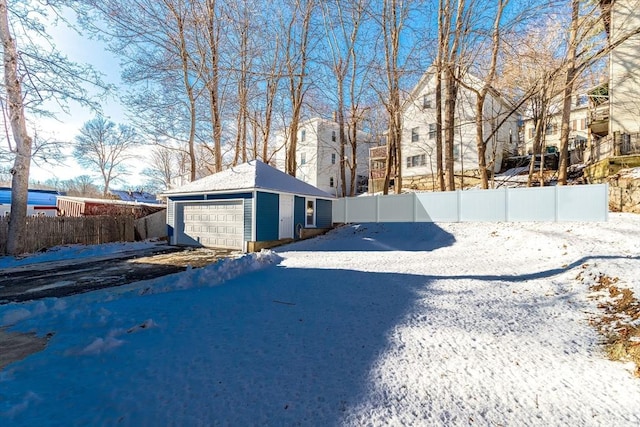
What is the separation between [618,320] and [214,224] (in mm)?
12229

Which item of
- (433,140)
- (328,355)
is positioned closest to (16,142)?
(328,355)

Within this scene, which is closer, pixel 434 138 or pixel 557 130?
pixel 434 138

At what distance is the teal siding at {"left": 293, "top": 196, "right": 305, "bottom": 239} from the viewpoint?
44.4ft

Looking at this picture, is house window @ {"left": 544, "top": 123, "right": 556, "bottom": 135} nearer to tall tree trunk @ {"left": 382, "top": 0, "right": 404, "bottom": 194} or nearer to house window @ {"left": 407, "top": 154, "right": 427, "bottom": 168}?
house window @ {"left": 407, "top": 154, "right": 427, "bottom": 168}

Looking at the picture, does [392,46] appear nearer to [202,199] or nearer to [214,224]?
[202,199]

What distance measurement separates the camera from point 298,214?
13.8 metres

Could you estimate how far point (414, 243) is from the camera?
11.7 m

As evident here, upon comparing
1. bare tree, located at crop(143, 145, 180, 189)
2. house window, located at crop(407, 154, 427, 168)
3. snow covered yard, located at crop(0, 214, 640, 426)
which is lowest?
snow covered yard, located at crop(0, 214, 640, 426)

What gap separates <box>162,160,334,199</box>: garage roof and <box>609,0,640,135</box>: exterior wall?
15.3 meters

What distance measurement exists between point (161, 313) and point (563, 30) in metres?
11.5

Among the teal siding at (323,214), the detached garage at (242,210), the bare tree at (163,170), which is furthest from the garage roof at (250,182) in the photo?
the bare tree at (163,170)

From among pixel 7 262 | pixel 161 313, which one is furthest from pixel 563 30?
pixel 7 262

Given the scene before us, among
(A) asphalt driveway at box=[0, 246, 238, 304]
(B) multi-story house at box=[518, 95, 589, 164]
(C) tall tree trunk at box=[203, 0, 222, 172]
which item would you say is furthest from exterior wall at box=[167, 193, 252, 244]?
(B) multi-story house at box=[518, 95, 589, 164]

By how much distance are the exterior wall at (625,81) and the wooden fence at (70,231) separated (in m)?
23.8
